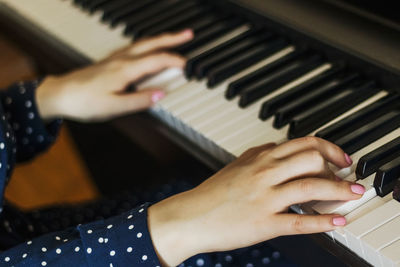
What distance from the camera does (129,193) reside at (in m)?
1.33

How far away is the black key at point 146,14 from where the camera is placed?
54.5 inches

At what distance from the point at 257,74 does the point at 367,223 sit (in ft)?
1.32

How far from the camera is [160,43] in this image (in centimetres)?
124

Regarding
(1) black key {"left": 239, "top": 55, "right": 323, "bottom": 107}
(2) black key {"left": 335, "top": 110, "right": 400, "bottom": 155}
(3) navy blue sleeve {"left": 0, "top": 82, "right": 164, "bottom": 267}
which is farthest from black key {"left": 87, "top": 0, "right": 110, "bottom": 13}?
(2) black key {"left": 335, "top": 110, "right": 400, "bottom": 155}

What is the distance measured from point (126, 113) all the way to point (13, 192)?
49.8 inches

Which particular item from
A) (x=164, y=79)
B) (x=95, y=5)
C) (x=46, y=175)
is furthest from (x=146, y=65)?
(x=46, y=175)

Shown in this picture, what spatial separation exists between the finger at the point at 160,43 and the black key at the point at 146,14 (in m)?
0.15

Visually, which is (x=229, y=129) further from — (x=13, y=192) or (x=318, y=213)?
(x=13, y=192)

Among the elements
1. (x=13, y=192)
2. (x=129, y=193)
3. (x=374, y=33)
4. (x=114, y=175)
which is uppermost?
(x=374, y=33)

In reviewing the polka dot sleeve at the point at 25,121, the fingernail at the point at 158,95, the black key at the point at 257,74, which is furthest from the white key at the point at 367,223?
the polka dot sleeve at the point at 25,121

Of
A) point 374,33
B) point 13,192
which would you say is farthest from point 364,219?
point 13,192

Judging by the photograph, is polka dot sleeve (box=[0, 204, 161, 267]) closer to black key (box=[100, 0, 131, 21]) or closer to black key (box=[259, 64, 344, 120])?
black key (box=[259, 64, 344, 120])

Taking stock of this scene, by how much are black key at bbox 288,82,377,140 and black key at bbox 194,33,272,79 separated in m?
0.23

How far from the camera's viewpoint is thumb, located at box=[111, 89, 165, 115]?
114 cm
